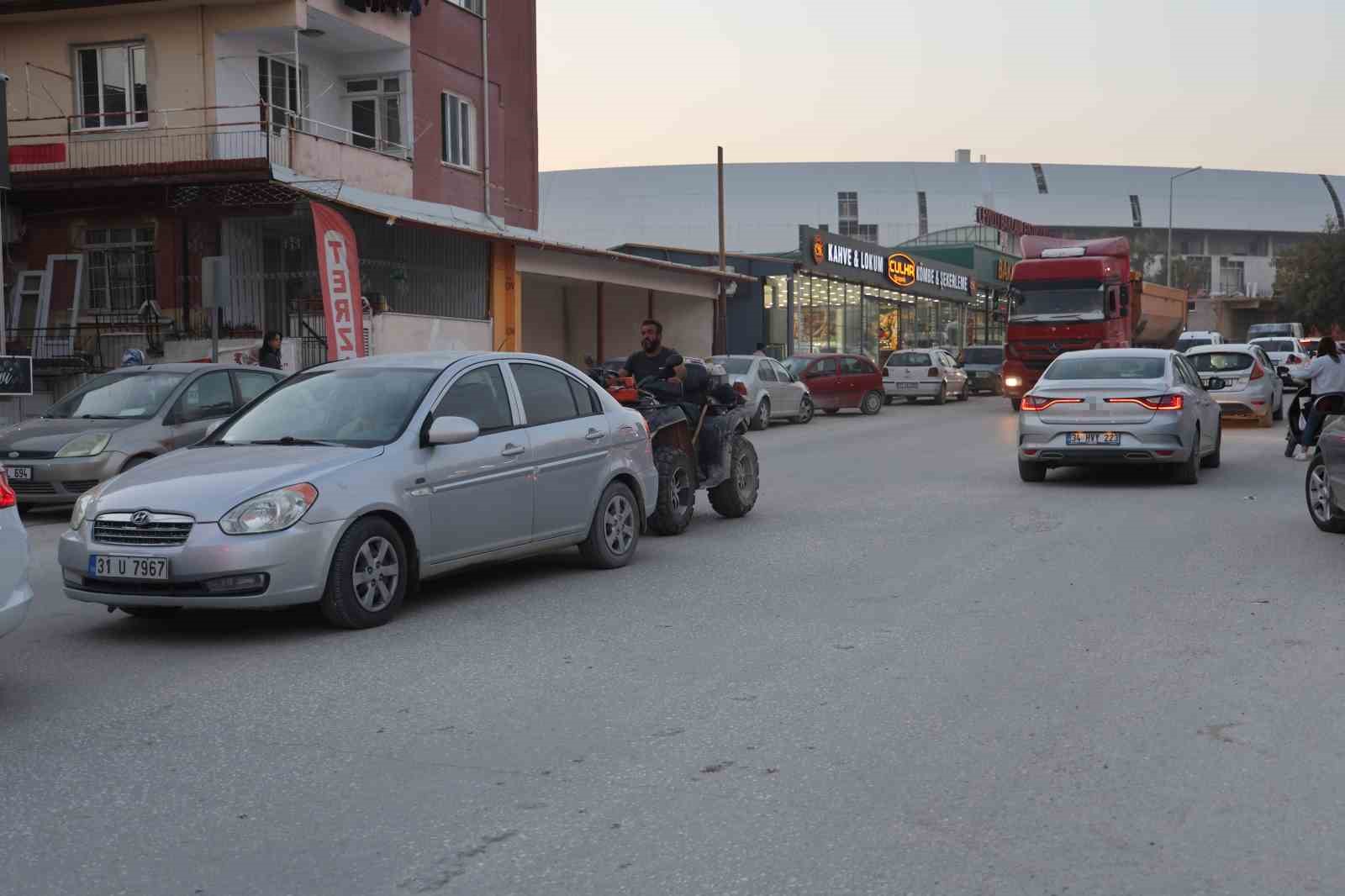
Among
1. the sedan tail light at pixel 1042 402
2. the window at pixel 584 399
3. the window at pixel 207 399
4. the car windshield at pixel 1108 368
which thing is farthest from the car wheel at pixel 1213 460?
the window at pixel 207 399

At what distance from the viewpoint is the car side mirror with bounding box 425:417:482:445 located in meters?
8.30

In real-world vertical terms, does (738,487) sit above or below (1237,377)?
below

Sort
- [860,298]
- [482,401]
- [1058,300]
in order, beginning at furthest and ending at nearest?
1. [860,298]
2. [1058,300]
3. [482,401]

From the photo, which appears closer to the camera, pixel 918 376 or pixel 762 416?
pixel 762 416

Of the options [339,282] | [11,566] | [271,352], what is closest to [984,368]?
[339,282]

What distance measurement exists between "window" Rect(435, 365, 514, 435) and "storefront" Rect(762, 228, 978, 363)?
3661cm

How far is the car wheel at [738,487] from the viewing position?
1301 cm

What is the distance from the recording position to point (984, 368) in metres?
44.2

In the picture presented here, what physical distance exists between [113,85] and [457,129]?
725cm

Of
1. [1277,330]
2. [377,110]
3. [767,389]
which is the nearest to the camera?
[767,389]

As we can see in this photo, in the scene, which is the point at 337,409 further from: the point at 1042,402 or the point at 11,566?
the point at 1042,402

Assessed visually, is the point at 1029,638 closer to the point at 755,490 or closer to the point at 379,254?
the point at 755,490

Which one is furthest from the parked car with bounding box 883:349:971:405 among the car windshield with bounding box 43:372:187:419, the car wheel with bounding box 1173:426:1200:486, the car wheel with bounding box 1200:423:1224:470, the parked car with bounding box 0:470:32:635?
the parked car with bounding box 0:470:32:635

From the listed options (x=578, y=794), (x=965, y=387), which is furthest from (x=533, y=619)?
(x=965, y=387)
